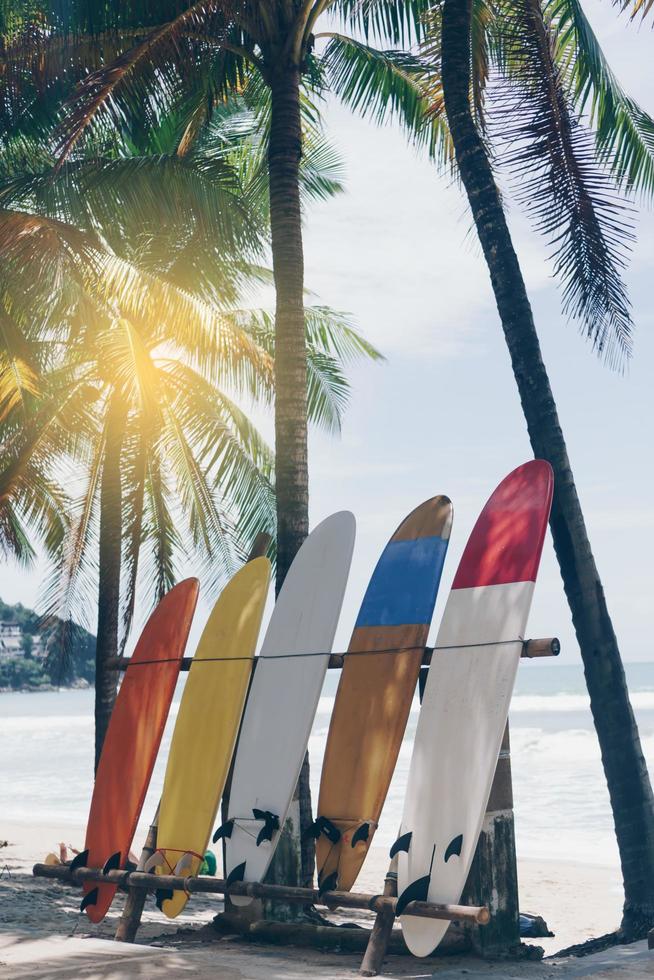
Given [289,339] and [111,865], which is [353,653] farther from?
[289,339]

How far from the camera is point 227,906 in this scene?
6145 millimetres

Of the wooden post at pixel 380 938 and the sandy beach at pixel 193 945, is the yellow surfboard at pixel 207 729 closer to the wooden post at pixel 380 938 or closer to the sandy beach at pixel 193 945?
the sandy beach at pixel 193 945

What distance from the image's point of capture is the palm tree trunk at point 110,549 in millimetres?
11109

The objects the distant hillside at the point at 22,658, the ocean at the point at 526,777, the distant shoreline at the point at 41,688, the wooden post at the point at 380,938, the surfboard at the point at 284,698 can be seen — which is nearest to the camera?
the wooden post at the point at 380,938

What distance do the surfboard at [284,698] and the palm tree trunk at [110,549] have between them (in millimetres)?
5287

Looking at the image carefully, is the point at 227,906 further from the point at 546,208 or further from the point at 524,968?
the point at 546,208

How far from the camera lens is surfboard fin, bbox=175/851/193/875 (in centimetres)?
553

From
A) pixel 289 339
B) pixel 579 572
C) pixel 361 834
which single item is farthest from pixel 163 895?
pixel 289 339

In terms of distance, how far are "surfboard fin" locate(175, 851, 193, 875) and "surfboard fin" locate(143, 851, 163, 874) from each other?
18 centimetres

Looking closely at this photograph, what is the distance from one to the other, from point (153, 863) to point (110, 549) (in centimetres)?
594

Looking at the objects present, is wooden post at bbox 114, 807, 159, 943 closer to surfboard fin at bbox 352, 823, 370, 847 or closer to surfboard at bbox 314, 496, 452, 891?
surfboard at bbox 314, 496, 452, 891

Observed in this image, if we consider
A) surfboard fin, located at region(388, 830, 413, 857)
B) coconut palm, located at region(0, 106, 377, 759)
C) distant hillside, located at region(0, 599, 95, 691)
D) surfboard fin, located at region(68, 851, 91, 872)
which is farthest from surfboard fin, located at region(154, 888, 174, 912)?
distant hillside, located at region(0, 599, 95, 691)

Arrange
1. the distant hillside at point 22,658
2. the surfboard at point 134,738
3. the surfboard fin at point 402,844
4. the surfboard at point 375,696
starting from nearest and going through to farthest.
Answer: the surfboard fin at point 402,844, the surfboard at point 375,696, the surfboard at point 134,738, the distant hillside at point 22,658

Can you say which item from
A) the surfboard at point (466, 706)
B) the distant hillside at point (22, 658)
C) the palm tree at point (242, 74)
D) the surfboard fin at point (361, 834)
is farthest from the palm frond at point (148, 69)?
the distant hillside at point (22, 658)
